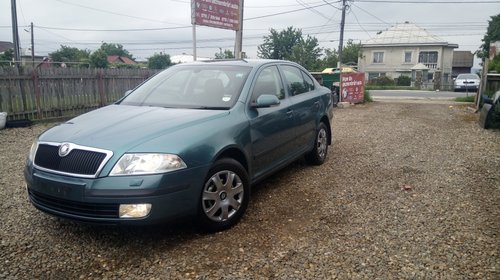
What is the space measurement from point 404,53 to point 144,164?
50975mm

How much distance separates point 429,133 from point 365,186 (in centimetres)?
479

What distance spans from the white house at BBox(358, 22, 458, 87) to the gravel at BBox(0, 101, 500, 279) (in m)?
45.8

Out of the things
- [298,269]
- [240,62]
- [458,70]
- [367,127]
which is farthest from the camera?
[458,70]

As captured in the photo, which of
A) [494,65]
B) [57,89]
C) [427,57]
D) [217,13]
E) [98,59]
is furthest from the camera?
[427,57]

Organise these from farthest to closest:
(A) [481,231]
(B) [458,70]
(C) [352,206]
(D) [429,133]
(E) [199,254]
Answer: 1. (B) [458,70]
2. (D) [429,133]
3. (C) [352,206]
4. (A) [481,231]
5. (E) [199,254]

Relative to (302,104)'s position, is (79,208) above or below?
below

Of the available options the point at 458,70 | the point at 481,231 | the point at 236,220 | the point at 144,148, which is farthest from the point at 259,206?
the point at 458,70

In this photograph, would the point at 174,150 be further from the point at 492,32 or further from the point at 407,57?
the point at 407,57

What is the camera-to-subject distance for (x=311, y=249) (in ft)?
10.2

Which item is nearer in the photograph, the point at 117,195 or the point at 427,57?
the point at 117,195

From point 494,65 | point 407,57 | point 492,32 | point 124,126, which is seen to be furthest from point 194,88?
point 407,57

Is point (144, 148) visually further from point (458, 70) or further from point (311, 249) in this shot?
point (458, 70)

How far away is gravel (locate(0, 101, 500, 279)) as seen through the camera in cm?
282

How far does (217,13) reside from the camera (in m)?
13.5
